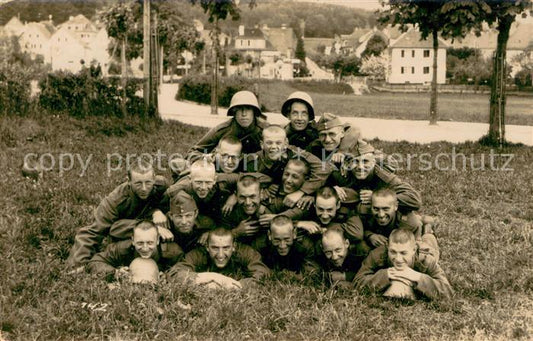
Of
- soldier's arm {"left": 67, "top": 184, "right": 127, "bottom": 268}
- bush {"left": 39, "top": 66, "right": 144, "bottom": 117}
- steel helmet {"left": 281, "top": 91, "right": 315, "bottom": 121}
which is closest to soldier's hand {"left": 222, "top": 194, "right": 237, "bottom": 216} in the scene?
soldier's arm {"left": 67, "top": 184, "right": 127, "bottom": 268}

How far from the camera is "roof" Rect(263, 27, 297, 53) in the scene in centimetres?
10037

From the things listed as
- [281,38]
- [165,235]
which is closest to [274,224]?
[165,235]

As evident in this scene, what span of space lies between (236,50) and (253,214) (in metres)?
76.8

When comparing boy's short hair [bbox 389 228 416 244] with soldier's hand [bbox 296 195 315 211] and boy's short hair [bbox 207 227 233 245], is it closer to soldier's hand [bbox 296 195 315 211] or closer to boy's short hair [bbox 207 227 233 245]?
soldier's hand [bbox 296 195 315 211]

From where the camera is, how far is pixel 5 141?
11.2 metres

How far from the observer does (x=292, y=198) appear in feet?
18.0

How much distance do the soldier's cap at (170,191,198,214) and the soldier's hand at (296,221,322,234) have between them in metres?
0.92

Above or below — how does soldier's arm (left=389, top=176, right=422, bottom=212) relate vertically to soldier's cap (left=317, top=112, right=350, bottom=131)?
below

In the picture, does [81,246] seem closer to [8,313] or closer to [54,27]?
[8,313]

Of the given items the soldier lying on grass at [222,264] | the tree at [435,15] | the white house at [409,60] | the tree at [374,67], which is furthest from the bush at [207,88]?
the white house at [409,60]

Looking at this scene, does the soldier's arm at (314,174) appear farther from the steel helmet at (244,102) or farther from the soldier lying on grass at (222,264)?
the steel helmet at (244,102)

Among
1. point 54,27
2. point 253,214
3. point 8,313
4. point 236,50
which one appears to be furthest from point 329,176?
point 236,50

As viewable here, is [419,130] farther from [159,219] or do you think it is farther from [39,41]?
[39,41]

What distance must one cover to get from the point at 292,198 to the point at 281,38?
98.0 metres
